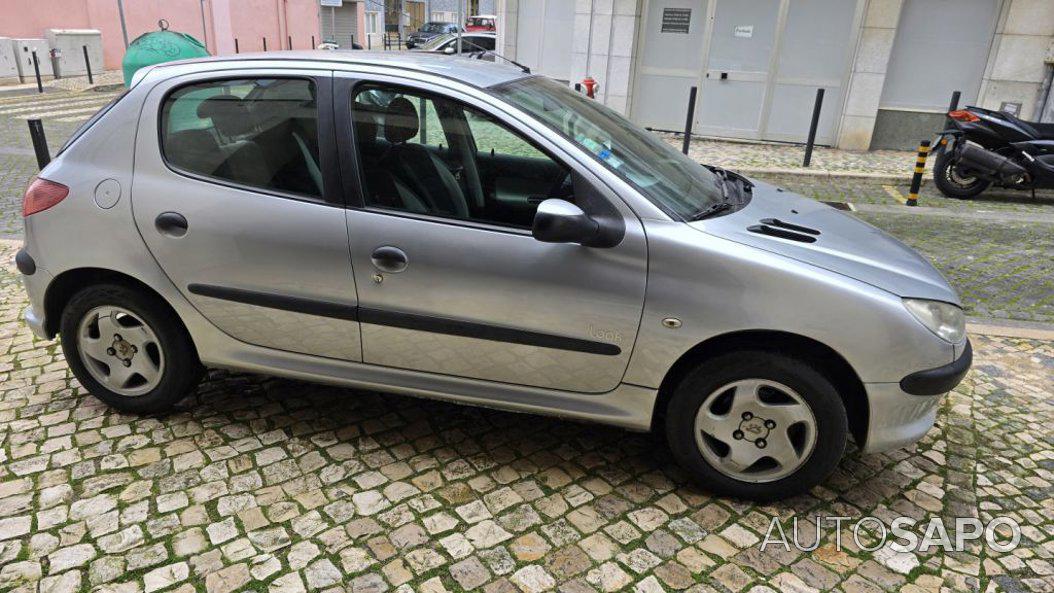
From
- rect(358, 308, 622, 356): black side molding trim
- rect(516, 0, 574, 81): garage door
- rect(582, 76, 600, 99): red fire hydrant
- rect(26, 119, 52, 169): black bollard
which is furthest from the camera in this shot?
rect(516, 0, 574, 81): garage door

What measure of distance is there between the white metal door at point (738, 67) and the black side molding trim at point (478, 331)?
34.6 feet

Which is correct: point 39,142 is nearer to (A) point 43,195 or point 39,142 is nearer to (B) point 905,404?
(A) point 43,195

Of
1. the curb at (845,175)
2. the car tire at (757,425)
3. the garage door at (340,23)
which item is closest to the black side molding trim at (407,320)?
the car tire at (757,425)

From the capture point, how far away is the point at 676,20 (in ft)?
40.9

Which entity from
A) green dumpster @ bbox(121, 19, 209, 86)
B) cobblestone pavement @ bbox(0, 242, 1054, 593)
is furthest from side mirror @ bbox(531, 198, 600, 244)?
green dumpster @ bbox(121, 19, 209, 86)

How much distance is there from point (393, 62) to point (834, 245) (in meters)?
1.99

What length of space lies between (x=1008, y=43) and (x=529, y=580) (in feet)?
39.5

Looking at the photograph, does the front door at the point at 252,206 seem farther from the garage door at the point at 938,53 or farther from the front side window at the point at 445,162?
the garage door at the point at 938,53

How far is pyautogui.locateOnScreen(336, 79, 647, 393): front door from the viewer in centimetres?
290

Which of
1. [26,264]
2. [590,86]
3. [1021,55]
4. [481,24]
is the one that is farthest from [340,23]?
[26,264]

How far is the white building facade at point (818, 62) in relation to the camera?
11.2 m

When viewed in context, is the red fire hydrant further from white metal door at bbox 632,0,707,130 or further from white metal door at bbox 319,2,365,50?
white metal door at bbox 319,2,365,50

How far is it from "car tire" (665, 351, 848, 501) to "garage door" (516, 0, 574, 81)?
1173 centimetres

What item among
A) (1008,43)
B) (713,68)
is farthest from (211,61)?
(1008,43)
